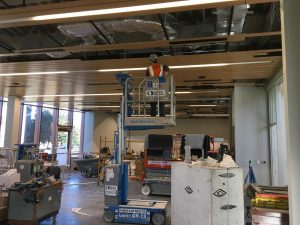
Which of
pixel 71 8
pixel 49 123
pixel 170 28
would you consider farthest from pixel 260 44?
pixel 49 123

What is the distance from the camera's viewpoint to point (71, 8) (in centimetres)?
433

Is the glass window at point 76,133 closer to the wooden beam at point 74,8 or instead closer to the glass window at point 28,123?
the glass window at point 28,123

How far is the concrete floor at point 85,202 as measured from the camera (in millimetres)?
6104

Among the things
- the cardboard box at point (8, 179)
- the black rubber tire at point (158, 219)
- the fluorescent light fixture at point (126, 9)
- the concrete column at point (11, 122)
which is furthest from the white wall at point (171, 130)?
the fluorescent light fixture at point (126, 9)

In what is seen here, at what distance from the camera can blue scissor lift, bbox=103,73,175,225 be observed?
5.77m

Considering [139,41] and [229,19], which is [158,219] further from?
[229,19]

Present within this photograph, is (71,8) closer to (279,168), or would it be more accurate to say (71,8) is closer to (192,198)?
(192,198)

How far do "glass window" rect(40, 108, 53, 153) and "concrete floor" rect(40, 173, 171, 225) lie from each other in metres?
4.83

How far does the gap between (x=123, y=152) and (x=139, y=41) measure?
2359 millimetres

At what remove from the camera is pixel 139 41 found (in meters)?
5.74

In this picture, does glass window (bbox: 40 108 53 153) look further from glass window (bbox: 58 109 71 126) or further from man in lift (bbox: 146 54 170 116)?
man in lift (bbox: 146 54 170 116)

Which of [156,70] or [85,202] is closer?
[156,70]

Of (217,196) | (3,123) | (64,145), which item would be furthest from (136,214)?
(64,145)

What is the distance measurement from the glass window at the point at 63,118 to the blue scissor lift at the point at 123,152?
1098 centimetres
